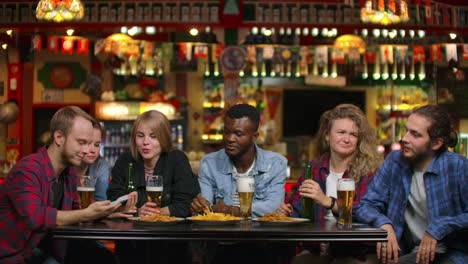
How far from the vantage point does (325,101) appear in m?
12.1

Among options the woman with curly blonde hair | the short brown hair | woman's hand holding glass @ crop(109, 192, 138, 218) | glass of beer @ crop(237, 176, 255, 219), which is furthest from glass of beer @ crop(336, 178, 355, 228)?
the short brown hair

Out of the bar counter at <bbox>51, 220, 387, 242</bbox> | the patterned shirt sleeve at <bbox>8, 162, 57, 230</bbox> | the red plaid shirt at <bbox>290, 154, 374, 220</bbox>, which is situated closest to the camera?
the bar counter at <bbox>51, 220, 387, 242</bbox>

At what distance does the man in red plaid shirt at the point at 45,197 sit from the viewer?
274 cm

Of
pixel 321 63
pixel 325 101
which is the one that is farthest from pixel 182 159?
pixel 325 101

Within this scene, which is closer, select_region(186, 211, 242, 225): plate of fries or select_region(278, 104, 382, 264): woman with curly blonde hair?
select_region(186, 211, 242, 225): plate of fries

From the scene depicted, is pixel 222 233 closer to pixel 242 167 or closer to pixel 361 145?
pixel 242 167

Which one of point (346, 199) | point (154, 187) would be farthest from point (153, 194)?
point (346, 199)

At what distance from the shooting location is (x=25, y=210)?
2.73 m

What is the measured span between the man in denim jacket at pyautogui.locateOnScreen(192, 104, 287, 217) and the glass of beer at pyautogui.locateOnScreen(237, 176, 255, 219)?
501 millimetres

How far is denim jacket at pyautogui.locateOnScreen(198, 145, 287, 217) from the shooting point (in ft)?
12.0

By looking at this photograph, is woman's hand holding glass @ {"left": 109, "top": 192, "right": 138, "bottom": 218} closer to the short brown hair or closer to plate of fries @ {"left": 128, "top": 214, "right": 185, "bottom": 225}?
plate of fries @ {"left": 128, "top": 214, "right": 185, "bottom": 225}

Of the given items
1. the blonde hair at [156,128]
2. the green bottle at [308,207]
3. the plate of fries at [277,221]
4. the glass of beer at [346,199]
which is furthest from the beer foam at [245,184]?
the blonde hair at [156,128]

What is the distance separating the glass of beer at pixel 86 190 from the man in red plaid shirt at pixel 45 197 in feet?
0.41

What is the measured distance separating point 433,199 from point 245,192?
0.91 m
